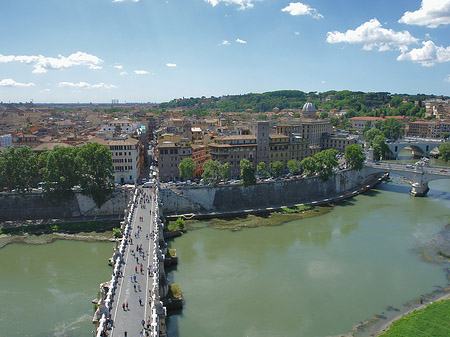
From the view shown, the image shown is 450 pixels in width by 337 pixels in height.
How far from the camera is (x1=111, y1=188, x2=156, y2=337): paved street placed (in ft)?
47.4

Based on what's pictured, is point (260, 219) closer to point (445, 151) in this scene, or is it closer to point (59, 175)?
point (59, 175)

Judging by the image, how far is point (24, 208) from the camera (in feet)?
107

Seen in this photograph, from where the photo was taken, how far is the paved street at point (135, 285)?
1446cm

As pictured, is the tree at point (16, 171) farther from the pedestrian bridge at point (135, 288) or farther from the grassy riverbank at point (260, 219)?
the grassy riverbank at point (260, 219)

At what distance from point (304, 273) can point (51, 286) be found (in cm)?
1515

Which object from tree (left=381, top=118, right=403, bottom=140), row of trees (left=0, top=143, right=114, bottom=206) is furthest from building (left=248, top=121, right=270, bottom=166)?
tree (left=381, top=118, right=403, bottom=140)

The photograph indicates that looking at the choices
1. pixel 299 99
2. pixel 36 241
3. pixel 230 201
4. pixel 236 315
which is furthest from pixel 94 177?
pixel 299 99

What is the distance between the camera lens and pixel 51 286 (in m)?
22.0

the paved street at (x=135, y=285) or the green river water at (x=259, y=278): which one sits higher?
the paved street at (x=135, y=285)

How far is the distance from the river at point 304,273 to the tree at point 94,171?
9281mm

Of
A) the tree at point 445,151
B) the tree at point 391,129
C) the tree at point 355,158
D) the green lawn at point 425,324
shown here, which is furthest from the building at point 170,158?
the tree at point 391,129

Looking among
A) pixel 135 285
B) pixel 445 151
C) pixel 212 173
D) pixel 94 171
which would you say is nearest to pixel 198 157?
pixel 212 173

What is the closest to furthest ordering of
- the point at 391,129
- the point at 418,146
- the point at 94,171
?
the point at 94,171 < the point at 418,146 < the point at 391,129

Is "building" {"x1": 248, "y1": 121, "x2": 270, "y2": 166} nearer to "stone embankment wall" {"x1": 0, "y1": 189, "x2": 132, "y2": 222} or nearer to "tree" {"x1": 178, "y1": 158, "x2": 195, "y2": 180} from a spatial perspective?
"tree" {"x1": 178, "y1": 158, "x2": 195, "y2": 180}
